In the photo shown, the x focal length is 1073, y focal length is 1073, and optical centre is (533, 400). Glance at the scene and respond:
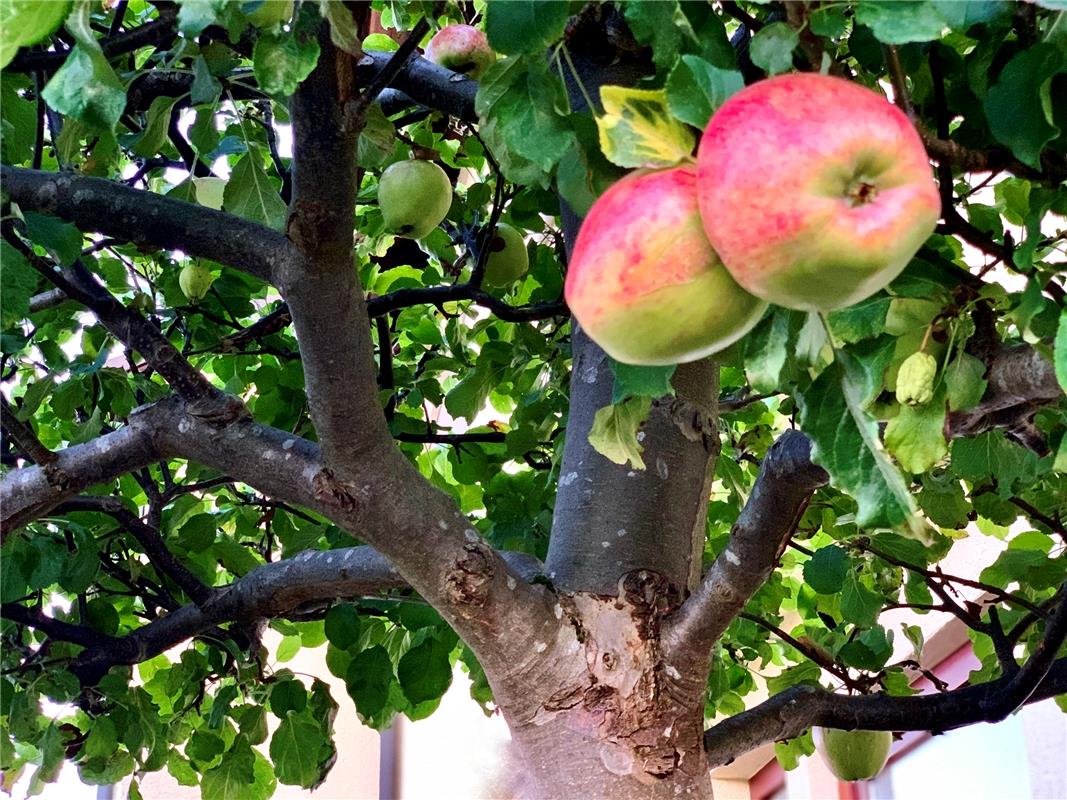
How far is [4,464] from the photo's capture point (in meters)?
1.70

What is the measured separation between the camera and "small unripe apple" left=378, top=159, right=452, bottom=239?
1619 mm

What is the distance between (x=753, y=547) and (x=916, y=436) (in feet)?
1.12

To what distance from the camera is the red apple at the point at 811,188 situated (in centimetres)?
→ 57

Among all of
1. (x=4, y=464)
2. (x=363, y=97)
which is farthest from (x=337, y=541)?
(x=363, y=97)

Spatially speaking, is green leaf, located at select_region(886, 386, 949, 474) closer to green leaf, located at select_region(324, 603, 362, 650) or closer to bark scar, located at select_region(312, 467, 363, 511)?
bark scar, located at select_region(312, 467, 363, 511)

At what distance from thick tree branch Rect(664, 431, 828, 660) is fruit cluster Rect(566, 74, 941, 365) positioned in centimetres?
51

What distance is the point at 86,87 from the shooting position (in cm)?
73

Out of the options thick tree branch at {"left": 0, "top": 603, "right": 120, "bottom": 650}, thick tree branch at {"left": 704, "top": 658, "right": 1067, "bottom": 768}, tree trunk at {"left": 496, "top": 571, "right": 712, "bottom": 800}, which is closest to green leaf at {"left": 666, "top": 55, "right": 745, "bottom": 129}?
tree trunk at {"left": 496, "top": 571, "right": 712, "bottom": 800}

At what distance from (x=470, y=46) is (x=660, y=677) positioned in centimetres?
98

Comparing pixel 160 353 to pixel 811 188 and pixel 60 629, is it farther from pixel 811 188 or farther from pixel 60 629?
pixel 811 188

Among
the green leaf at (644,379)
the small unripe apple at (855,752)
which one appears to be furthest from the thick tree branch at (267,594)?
the small unripe apple at (855,752)

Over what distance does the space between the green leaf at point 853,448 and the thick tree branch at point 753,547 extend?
0.33 meters

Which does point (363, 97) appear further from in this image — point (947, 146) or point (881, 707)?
point (881, 707)

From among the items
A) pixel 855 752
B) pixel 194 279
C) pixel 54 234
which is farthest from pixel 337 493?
pixel 855 752
